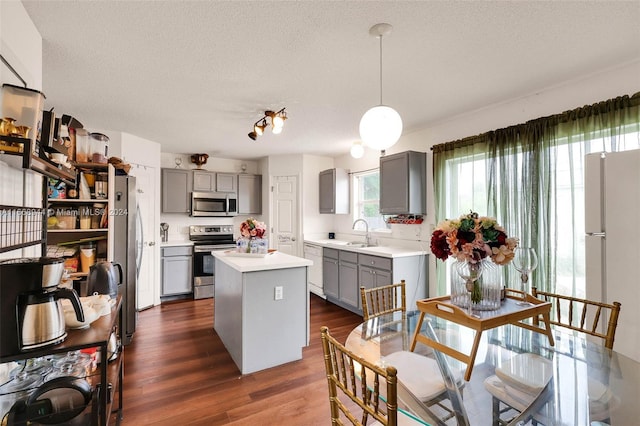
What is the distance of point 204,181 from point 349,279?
3132 mm

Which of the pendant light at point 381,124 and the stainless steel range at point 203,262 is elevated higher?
the pendant light at point 381,124

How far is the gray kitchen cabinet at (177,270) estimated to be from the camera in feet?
15.9

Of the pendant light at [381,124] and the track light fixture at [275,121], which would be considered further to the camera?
the track light fixture at [275,121]

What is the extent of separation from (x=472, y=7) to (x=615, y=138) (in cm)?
157

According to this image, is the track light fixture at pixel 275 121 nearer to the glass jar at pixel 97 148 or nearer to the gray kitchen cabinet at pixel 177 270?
the glass jar at pixel 97 148

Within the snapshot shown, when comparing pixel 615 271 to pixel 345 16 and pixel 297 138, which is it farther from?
pixel 297 138

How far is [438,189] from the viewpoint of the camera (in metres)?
3.60

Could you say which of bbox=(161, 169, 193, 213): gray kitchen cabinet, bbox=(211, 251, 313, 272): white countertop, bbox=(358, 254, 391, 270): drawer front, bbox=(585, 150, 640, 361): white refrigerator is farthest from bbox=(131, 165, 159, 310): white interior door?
bbox=(585, 150, 640, 361): white refrigerator

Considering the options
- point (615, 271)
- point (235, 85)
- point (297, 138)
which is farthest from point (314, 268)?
point (615, 271)

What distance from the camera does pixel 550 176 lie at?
2.59m

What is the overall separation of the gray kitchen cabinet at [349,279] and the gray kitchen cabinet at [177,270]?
253cm

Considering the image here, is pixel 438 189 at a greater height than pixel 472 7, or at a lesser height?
lesser

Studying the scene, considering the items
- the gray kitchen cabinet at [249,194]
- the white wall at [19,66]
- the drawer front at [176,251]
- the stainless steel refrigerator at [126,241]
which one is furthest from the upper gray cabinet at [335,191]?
the white wall at [19,66]

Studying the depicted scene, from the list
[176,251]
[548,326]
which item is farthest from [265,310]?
[176,251]
